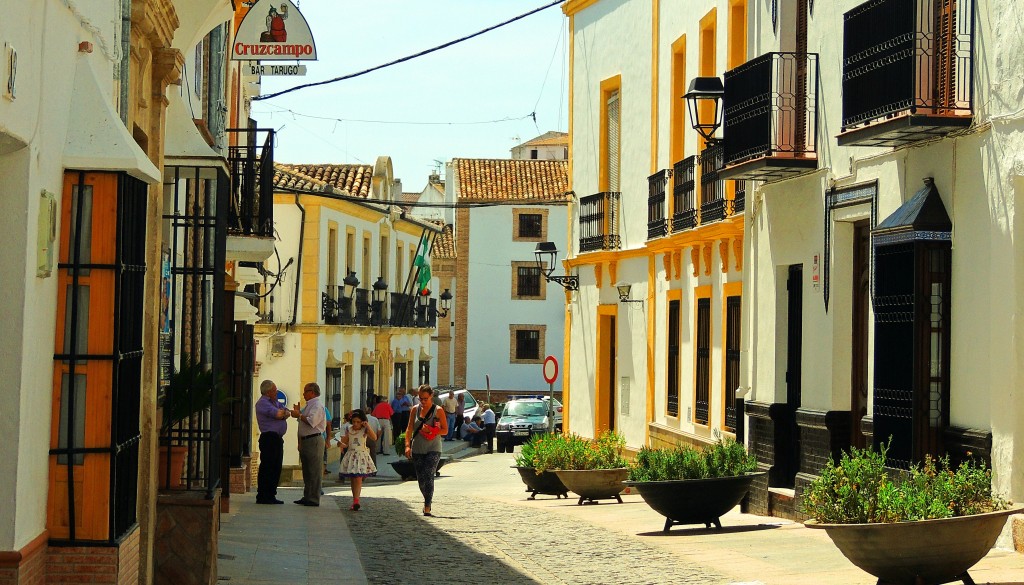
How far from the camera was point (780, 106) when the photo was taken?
15633 mm

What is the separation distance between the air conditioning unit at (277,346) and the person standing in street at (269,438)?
1653 cm

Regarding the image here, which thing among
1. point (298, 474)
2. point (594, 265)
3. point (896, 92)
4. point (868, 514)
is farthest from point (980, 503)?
point (298, 474)

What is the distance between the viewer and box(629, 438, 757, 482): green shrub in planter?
14484 millimetres

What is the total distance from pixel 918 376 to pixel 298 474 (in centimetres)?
2238

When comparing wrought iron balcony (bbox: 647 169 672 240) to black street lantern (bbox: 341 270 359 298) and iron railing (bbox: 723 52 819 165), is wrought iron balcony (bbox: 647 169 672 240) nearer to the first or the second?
iron railing (bbox: 723 52 819 165)

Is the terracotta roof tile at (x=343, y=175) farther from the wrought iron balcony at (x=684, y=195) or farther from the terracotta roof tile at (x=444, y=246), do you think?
the wrought iron balcony at (x=684, y=195)

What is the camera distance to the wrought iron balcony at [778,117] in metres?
15.4

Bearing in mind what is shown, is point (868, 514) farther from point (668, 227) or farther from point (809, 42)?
point (668, 227)

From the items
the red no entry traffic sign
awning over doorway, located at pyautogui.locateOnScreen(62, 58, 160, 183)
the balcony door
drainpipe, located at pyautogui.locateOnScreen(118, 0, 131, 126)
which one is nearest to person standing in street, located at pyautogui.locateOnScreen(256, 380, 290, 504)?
the balcony door

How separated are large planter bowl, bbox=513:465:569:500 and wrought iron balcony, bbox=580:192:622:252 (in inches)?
236

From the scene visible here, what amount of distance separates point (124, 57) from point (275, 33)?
792 centimetres

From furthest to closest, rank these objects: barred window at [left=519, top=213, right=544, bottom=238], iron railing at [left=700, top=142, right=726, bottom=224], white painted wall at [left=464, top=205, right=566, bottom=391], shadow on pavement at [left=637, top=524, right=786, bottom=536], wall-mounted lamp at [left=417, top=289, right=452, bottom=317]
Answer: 1. barred window at [left=519, top=213, right=544, bottom=238]
2. white painted wall at [left=464, top=205, right=566, bottom=391]
3. wall-mounted lamp at [left=417, top=289, right=452, bottom=317]
4. iron railing at [left=700, top=142, right=726, bottom=224]
5. shadow on pavement at [left=637, top=524, right=786, bottom=536]

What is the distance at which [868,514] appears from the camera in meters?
9.41

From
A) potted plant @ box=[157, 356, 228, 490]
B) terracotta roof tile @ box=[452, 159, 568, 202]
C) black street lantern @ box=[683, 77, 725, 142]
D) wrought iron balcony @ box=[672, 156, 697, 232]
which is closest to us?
potted plant @ box=[157, 356, 228, 490]
